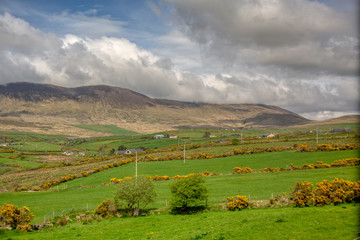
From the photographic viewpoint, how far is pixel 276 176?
60344 millimetres

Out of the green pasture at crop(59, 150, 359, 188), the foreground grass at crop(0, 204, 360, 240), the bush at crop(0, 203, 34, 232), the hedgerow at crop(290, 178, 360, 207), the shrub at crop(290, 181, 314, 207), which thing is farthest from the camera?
the green pasture at crop(59, 150, 359, 188)

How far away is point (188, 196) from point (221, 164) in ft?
150

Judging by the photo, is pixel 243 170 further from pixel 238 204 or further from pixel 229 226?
pixel 229 226

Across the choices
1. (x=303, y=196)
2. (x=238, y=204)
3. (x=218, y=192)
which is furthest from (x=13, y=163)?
(x=303, y=196)

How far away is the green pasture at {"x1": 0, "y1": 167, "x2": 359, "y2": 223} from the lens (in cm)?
4756

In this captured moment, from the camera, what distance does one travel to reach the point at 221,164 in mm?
86062

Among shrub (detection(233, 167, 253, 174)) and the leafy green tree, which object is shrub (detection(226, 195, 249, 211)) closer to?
the leafy green tree

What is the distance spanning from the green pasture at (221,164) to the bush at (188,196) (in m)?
33.0

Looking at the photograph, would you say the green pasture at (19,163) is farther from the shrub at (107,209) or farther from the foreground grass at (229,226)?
the foreground grass at (229,226)

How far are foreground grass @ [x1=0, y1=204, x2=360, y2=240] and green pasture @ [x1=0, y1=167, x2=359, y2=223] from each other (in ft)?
25.6

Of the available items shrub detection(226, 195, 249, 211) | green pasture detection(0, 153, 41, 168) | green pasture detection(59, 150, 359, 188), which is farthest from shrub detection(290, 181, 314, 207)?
green pasture detection(0, 153, 41, 168)

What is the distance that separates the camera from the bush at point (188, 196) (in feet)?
138

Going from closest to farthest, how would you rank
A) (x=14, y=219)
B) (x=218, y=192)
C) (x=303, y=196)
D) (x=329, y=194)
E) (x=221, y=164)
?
(x=329, y=194) → (x=303, y=196) → (x=14, y=219) → (x=218, y=192) → (x=221, y=164)

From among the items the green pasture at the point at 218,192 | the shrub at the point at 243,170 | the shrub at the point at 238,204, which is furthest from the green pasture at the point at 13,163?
the shrub at the point at 238,204
